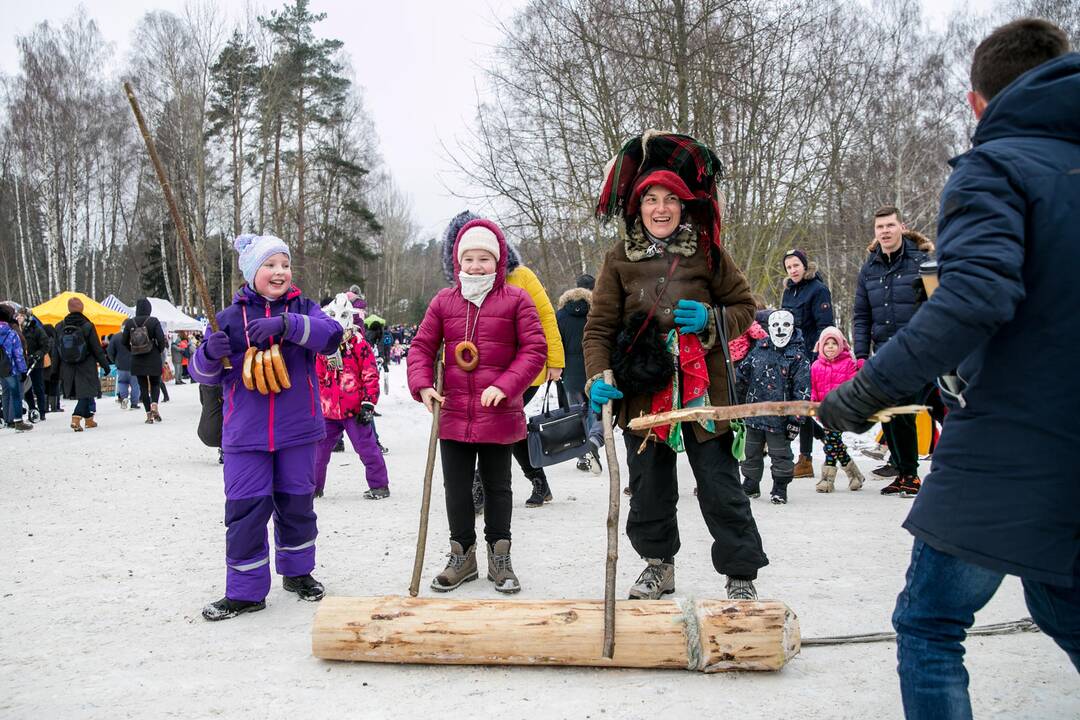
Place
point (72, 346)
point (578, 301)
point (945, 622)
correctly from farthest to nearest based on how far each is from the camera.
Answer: point (72, 346), point (578, 301), point (945, 622)

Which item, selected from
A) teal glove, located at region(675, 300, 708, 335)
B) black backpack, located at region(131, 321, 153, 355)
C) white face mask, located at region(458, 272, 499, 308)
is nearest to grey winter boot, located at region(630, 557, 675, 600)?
teal glove, located at region(675, 300, 708, 335)

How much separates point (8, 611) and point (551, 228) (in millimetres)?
13730

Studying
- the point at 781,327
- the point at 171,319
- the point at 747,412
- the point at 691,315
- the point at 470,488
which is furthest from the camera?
the point at 171,319

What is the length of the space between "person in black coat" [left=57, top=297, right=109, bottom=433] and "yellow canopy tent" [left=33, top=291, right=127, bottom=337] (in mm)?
7141

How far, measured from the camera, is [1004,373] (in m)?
1.95

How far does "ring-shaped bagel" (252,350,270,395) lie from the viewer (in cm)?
387

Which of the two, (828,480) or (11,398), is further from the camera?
(11,398)

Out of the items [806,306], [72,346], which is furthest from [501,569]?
[72,346]

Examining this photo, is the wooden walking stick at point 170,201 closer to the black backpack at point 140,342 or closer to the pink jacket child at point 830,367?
the pink jacket child at point 830,367

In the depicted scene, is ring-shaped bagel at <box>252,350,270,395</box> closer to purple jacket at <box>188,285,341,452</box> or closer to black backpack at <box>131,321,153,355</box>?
purple jacket at <box>188,285,341,452</box>

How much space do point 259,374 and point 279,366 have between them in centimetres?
10

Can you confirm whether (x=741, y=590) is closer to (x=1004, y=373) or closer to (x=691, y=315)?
(x=691, y=315)

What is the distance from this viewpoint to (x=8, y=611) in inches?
154

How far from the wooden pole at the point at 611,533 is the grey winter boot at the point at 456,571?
1174mm
